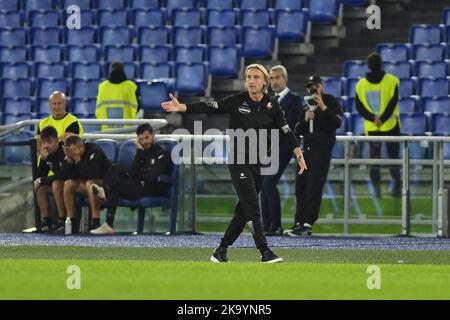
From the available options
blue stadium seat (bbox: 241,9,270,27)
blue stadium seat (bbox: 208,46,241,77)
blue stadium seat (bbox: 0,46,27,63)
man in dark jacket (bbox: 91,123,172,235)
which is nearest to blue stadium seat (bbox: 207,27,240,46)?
blue stadium seat (bbox: 241,9,270,27)

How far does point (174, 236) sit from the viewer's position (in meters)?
20.4

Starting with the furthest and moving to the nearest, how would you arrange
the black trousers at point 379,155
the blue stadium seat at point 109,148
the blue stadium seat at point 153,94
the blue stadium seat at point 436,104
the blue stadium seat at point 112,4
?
the blue stadium seat at point 112,4 → the blue stadium seat at point 153,94 → the blue stadium seat at point 436,104 → the blue stadium seat at point 109,148 → the black trousers at point 379,155

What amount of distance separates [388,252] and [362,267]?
9.78 ft

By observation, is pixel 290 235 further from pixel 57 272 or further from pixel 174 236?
pixel 57 272

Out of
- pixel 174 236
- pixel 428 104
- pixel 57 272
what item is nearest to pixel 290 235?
pixel 174 236

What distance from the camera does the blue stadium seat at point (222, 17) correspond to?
27.2m

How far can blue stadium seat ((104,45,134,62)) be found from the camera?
27.2 meters

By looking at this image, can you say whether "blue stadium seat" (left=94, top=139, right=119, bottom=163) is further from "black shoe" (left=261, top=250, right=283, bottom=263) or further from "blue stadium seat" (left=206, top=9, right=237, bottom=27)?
"black shoe" (left=261, top=250, right=283, bottom=263)

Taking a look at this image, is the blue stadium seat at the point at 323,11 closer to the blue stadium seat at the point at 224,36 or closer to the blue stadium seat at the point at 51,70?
the blue stadium seat at the point at 224,36

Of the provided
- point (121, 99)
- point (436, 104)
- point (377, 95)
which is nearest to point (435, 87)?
point (436, 104)

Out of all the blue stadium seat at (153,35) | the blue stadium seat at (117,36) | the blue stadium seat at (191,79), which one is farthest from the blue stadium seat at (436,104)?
the blue stadium seat at (117,36)

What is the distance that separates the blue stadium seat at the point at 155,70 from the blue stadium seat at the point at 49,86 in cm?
143

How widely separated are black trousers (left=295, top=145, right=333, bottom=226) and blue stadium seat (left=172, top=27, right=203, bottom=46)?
737 centimetres

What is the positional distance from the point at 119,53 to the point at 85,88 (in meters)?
1.09
